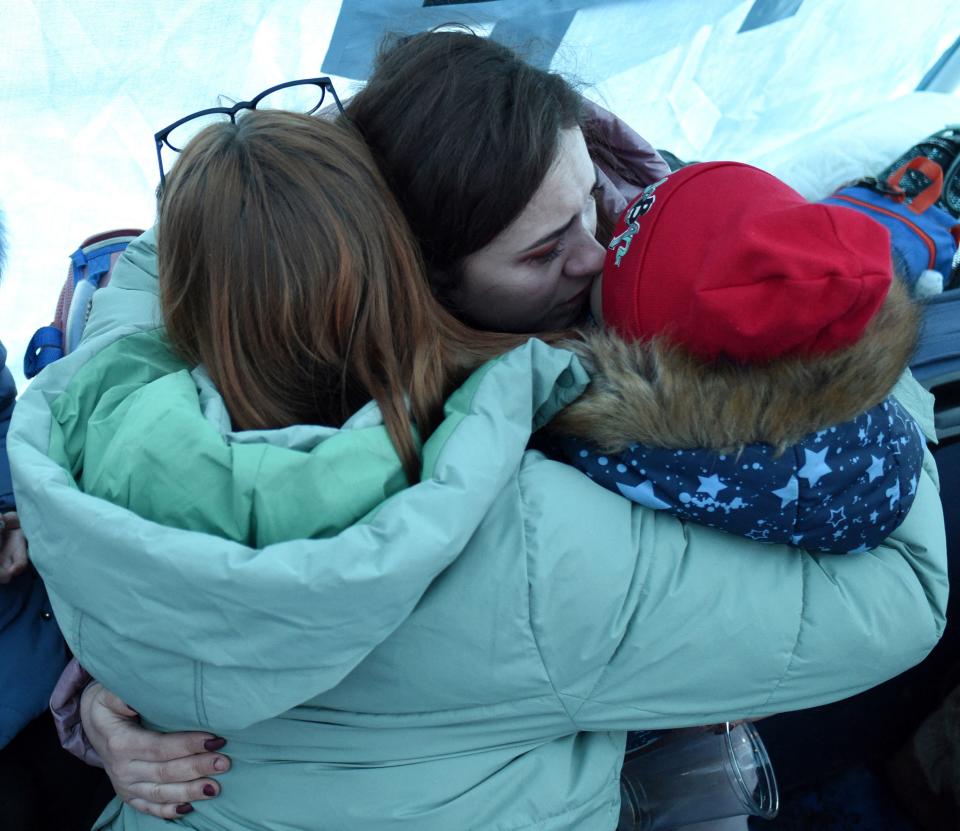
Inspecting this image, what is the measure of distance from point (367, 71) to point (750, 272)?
3.17 ft

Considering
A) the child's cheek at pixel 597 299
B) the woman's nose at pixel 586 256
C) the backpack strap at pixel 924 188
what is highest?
the backpack strap at pixel 924 188

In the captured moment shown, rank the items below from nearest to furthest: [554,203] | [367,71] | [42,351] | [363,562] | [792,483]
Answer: [363,562] < [792,483] < [554,203] < [42,351] < [367,71]

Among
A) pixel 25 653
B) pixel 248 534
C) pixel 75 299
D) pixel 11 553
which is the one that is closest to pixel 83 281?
pixel 75 299

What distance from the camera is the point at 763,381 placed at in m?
0.76

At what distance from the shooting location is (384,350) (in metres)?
0.84

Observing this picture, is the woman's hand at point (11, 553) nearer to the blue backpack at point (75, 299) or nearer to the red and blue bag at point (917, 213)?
the blue backpack at point (75, 299)

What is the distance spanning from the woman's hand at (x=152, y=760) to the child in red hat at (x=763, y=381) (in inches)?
19.0

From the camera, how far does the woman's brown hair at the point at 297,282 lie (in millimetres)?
811

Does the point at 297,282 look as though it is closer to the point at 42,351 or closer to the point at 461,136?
the point at 461,136

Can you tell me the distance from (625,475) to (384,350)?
0.27m

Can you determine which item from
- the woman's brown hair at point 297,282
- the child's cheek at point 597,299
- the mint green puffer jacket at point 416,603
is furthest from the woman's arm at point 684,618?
the child's cheek at point 597,299

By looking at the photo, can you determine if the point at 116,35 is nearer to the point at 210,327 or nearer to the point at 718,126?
the point at 210,327

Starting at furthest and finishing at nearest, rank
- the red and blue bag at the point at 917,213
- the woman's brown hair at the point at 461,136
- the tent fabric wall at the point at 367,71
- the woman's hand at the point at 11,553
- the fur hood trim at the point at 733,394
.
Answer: the red and blue bag at the point at 917,213 → the tent fabric wall at the point at 367,71 → the woman's hand at the point at 11,553 → the woman's brown hair at the point at 461,136 → the fur hood trim at the point at 733,394

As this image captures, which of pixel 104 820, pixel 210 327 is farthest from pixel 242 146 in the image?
pixel 104 820
